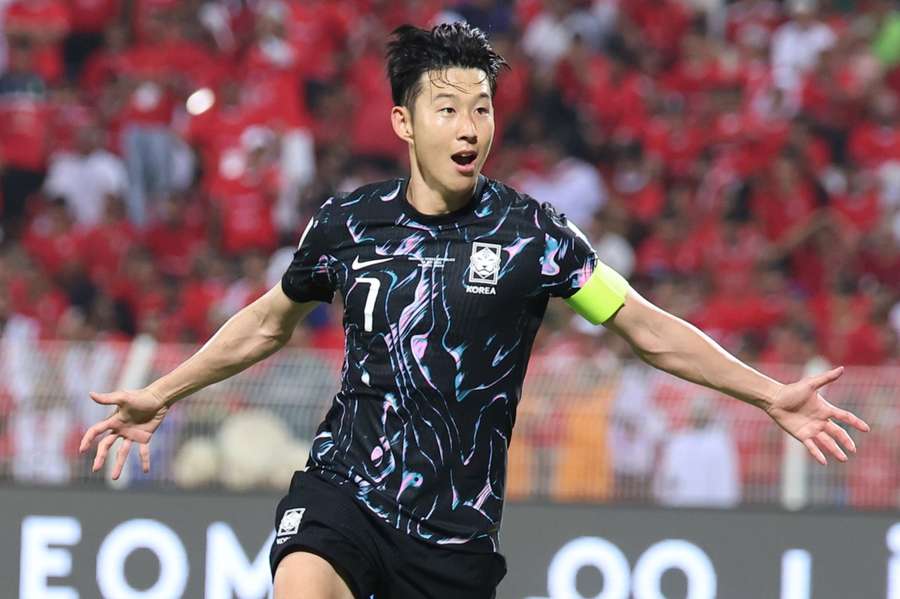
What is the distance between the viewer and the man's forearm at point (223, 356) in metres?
5.18

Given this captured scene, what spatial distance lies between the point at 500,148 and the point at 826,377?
28.4ft

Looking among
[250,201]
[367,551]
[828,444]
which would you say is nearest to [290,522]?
[367,551]

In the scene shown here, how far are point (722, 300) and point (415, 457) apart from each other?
255 inches

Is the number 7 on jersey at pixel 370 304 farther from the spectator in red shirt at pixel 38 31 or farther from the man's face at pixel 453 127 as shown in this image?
the spectator in red shirt at pixel 38 31

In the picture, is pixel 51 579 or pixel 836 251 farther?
pixel 836 251

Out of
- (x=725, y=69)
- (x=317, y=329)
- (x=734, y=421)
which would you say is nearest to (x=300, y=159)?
(x=317, y=329)

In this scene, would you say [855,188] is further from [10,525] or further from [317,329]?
[10,525]

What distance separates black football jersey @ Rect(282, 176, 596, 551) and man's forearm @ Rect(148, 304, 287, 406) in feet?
1.20

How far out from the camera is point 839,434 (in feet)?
15.6

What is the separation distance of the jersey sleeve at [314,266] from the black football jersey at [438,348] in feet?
0.07

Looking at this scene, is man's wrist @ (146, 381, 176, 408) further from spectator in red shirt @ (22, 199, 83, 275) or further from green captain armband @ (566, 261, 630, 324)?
spectator in red shirt @ (22, 199, 83, 275)

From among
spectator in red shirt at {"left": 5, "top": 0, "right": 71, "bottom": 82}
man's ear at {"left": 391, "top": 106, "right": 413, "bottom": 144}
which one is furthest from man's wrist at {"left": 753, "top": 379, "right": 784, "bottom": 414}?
spectator in red shirt at {"left": 5, "top": 0, "right": 71, "bottom": 82}

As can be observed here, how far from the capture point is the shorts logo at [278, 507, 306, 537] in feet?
15.5

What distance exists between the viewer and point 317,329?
10.8 meters
